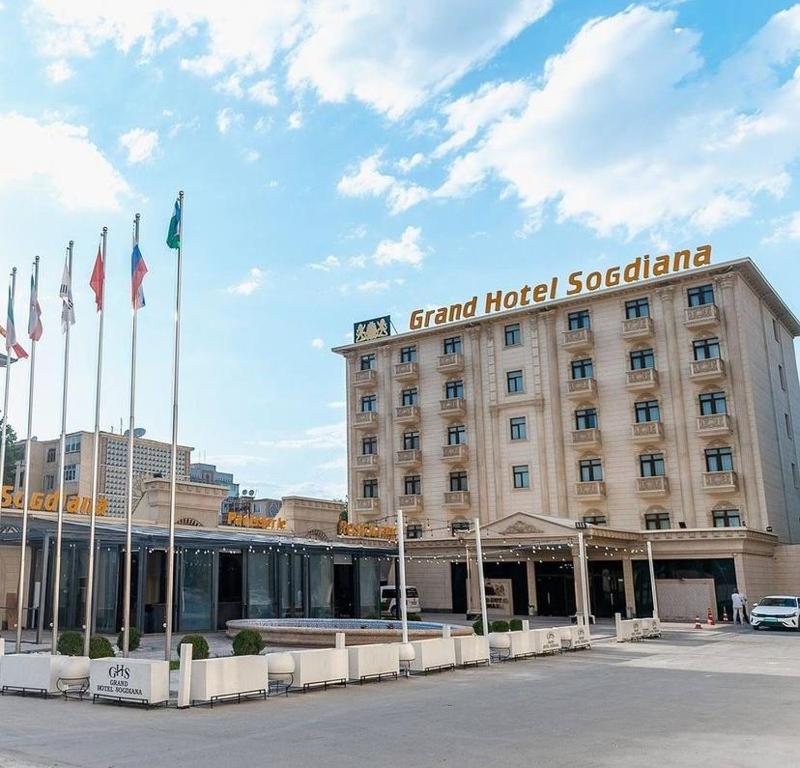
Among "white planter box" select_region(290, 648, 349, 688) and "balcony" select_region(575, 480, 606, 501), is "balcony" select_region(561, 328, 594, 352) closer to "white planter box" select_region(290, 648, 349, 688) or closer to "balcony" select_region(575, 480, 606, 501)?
"balcony" select_region(575, 480, 606, 501)

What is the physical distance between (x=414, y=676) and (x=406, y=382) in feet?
132

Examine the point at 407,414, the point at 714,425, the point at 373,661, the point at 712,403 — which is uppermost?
the point at 407,414

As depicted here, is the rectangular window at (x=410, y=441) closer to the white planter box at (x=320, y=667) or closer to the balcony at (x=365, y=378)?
the balcony at (x=365, y=378)

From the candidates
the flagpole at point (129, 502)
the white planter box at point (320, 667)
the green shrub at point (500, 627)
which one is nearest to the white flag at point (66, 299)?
the flagpole at point (129, 502)

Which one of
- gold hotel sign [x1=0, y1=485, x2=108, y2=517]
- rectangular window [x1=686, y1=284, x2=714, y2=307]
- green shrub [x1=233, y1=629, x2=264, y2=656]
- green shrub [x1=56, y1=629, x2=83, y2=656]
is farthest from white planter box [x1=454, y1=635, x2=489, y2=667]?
rectangular window [x1=686, y1=284, x2=714, y2=307]

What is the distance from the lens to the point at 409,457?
58844 mm

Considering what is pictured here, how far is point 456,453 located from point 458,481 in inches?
79.1

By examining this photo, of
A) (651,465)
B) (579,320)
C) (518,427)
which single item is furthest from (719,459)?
(518,427)

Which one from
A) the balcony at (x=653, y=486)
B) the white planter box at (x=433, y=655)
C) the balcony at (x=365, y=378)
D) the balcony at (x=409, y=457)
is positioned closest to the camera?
the white planter box at (x=433, y=655)

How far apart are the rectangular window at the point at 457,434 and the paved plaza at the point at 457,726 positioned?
120 ft

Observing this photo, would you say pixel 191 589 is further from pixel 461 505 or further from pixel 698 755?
pixel 698 755

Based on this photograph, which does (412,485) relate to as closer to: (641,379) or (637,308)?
(641,379)

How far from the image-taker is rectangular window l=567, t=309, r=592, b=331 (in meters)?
54.0

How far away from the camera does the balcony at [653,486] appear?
161ft
